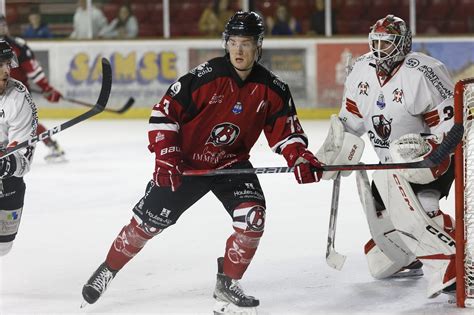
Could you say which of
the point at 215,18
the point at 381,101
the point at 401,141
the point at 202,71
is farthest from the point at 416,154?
the point at 215,18

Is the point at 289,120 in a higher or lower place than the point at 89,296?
higher

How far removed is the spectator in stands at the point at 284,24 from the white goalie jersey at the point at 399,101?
555cm

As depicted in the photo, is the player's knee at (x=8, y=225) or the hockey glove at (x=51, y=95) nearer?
the player's knee at (x=8, y=225)

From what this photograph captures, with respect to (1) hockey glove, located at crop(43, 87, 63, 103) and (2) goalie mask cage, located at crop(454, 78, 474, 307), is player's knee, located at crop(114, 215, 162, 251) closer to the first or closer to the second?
(2) goalie mask cage, located at crop(454, 78, 474, 307)

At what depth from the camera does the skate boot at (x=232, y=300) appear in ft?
11.3

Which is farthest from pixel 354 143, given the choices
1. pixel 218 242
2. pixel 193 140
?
pixel 218 242

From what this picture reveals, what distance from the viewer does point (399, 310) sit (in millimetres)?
3486

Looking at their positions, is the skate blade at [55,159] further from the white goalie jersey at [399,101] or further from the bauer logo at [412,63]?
the bauer logo at [412,63]

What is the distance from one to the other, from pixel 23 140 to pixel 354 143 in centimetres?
116

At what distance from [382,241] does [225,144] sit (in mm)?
741

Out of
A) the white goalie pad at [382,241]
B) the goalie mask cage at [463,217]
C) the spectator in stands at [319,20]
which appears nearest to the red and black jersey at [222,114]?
the white goalie pad at [382,241]

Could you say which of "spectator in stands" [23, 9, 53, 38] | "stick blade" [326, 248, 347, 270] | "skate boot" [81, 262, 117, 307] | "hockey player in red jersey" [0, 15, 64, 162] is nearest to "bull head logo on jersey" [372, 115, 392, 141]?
"stick blade" [326, 248, 347, 270]

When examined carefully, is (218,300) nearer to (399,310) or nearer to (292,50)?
(399,310)

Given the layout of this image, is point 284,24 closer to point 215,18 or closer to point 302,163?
point 215,18
